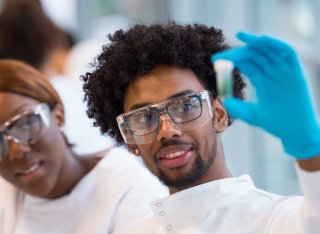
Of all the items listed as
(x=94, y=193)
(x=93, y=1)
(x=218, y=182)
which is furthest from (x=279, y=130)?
(x=93, y=1)

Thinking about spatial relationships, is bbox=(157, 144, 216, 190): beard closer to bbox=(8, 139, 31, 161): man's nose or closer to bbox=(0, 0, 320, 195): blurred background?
bbox=(8, 139, 31, 161): man's nose

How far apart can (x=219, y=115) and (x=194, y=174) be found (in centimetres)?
15

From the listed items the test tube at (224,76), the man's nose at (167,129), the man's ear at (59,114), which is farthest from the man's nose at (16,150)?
the test tube at (224,76)

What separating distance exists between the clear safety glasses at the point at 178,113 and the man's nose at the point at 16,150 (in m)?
0.55

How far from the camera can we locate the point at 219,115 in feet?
6.04

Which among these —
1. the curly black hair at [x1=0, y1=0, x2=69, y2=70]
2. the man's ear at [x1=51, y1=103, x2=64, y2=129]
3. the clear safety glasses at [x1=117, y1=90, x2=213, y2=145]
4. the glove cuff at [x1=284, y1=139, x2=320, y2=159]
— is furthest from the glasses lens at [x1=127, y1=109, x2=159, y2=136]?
the curly black hair at [x1=0, y1=0, x2=69, y2=70]

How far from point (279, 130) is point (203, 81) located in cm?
48

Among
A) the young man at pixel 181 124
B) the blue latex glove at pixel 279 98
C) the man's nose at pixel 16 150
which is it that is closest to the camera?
the blue latex glove at pixel 279 98

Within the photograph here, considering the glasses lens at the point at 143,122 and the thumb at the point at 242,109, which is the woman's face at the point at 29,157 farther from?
the thumb at the point at 242,109

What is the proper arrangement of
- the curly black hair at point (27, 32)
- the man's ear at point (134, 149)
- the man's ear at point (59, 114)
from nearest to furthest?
the man's ear at point (134, 149) < the man's ear at point (59, 114) < the curly black hair at point (27, 32)

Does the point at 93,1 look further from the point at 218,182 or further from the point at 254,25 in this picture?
the point at 218,182

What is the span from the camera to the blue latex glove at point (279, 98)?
138 cm

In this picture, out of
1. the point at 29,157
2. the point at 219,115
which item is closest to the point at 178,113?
the point at 219,115

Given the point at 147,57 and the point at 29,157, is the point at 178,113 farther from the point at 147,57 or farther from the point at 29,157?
the point at 29,157
